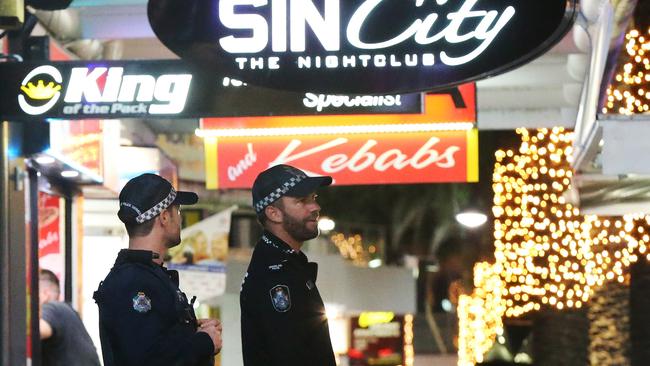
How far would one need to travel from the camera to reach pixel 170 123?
620 inches

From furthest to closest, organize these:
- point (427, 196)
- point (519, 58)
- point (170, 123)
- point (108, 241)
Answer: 1. point (427, 196)
2. point (170, 123)
3. point (108, 241)
4. point (519, 58)

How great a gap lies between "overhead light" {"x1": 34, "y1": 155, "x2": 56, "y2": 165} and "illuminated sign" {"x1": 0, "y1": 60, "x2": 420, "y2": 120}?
1.99 m

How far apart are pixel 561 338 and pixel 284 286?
522 inches

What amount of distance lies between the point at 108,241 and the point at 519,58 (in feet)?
28.2

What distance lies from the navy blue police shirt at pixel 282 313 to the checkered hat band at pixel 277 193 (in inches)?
6.9

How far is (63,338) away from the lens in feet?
32.7

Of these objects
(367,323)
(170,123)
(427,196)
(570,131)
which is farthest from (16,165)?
(427,196)

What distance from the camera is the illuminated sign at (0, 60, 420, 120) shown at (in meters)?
7.90

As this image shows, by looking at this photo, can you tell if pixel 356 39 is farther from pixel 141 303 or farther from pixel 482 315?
pixel 482 315

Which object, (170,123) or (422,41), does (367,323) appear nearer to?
(170,123)

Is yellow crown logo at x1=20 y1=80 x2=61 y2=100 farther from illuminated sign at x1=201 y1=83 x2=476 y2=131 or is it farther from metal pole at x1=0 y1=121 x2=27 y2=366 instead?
illuminated sign at x1=201 y1=83 x2=476 y2=131

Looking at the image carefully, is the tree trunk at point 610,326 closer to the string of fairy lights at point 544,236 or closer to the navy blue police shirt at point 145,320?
the string of fairy lights at point 544,236

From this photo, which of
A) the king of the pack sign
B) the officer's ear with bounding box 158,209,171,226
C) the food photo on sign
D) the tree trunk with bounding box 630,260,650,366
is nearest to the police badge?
the officer's ear with bounding box 158,209,171,226

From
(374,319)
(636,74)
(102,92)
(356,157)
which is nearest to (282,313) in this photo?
(102,92)
